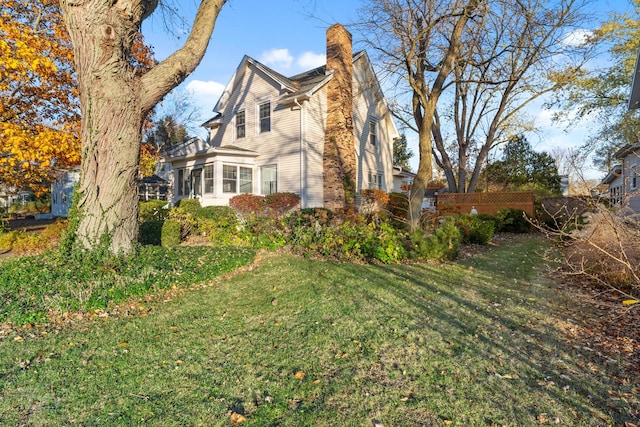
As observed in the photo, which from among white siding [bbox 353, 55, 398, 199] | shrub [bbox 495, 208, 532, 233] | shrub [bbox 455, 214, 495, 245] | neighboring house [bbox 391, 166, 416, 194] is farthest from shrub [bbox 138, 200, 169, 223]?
neighboring house [bbox 391, 166, 416, 194]

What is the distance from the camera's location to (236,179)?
1552 cm

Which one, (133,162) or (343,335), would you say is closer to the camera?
(343,335)

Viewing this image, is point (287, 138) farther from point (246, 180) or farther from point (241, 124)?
point (241, 124)

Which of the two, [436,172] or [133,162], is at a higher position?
[436,172]

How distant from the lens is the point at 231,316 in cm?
463

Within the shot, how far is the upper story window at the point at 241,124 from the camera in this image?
56.2 feet

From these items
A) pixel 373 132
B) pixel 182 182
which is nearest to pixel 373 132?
pixel 373 132

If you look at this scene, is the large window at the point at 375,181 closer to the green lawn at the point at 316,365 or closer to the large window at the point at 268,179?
the large window at the point at 268,179

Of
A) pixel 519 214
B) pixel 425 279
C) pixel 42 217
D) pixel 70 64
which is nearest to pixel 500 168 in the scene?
pixel 519 214

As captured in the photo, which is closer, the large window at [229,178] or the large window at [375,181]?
the large window at [229,178]

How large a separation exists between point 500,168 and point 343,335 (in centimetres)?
3406

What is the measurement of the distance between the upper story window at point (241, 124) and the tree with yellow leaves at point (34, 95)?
7.23 m

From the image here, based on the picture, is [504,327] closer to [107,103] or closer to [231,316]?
[231,316]

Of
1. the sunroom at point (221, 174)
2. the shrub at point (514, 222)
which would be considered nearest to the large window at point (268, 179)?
the sunroom at point (221, 174)
